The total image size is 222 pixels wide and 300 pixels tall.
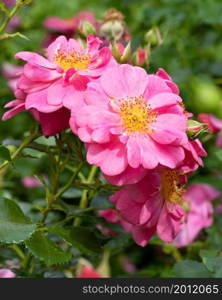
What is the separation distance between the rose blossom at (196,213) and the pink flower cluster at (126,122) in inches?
22.3

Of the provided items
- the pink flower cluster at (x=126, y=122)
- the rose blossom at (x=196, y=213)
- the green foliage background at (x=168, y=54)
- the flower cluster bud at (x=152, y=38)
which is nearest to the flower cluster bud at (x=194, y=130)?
the pink flower cluster at (x=126, y=122)

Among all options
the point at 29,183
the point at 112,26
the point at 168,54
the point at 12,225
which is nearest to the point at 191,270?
the point at 12,225

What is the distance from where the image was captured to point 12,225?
1.10 m

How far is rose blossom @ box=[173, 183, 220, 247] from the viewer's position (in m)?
1.77

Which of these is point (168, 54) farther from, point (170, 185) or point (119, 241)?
point (170, 185)

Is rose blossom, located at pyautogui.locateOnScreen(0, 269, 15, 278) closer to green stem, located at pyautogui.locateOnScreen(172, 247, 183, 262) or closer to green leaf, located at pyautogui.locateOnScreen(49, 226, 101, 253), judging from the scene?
green leaf, located at pyautogui.locateOnScreen(49, 226, 101, 253)

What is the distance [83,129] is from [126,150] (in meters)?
0.07

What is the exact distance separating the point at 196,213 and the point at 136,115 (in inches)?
30.4

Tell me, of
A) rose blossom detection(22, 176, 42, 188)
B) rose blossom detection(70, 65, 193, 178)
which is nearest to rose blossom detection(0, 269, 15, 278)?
rose blossom detection(70, 65, 193, 178)

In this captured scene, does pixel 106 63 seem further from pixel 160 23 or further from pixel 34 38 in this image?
pixel 34 38

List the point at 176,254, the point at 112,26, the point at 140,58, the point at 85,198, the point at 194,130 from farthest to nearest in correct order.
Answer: the point at 176,254 < the point at 112,26 < the point at 85,198 < the point at 140,58 < the point at 194,130

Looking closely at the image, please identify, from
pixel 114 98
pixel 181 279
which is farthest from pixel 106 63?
pixel 181 279

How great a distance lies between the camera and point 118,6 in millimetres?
2717

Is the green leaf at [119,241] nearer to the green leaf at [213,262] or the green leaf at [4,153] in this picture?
the green leaf at [213,262]
